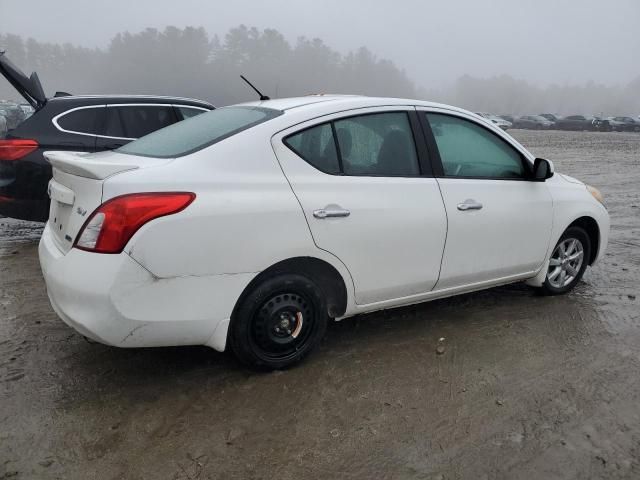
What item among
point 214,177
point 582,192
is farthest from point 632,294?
point 214,177

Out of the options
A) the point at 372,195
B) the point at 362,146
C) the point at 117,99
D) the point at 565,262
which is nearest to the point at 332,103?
the point at 362,146

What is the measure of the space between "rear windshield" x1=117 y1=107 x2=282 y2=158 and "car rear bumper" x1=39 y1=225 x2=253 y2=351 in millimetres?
706

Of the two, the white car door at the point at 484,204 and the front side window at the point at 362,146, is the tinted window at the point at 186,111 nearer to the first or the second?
the front side window at the point at 362,146

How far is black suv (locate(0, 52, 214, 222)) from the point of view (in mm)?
5344

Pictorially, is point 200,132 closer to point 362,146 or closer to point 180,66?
point 362,146

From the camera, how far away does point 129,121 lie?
6.06 meters

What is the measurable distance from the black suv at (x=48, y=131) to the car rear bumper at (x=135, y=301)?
2.99 meters

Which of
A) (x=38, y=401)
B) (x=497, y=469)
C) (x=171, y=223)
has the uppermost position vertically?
(x=171, y=223)

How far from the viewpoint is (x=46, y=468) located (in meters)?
2.33

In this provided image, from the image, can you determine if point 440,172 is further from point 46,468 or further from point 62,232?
point 46,468

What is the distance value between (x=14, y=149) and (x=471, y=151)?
4.38 m

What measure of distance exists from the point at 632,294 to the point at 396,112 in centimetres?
276

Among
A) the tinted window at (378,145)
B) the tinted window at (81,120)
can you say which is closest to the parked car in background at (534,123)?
the tinted window at (81,120)

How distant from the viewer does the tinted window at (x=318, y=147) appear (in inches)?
120
